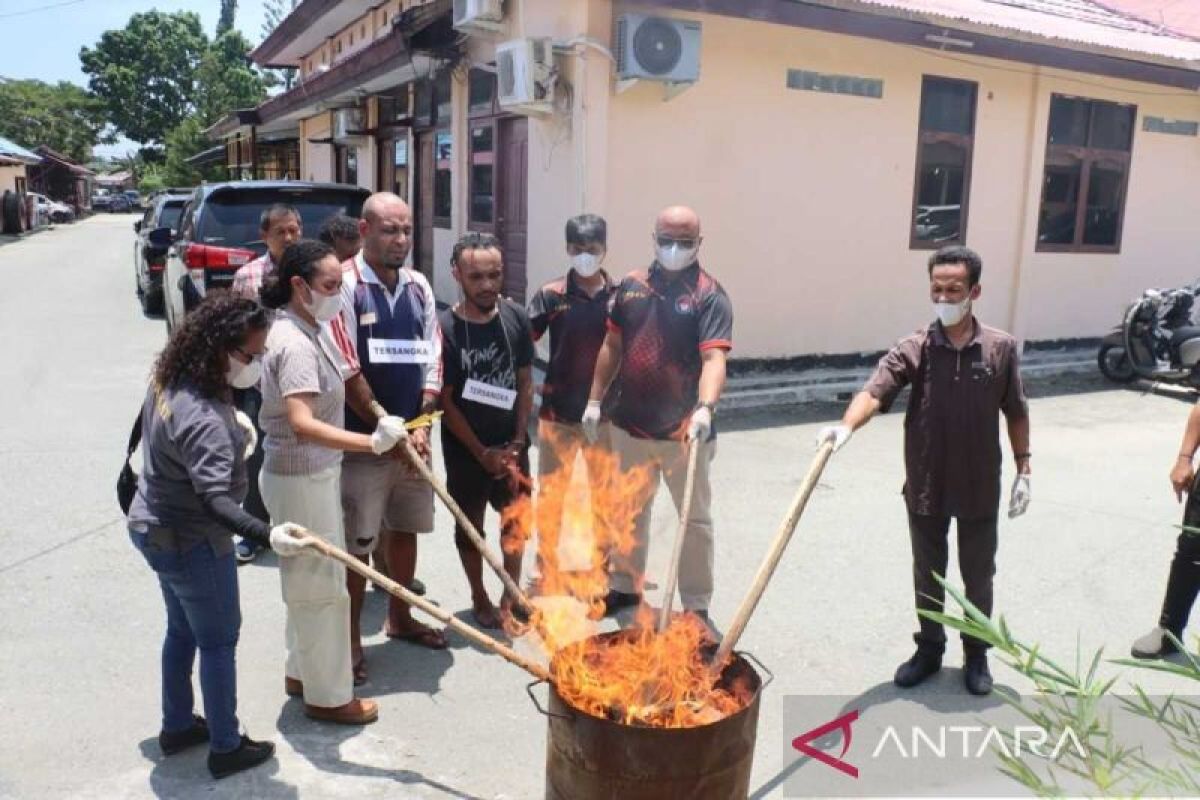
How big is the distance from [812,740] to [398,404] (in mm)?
2205

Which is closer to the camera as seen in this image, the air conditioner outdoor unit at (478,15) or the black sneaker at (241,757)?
the black sneaker at (241,757)

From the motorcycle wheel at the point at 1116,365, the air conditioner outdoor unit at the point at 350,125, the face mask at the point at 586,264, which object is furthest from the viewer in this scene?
the air conditioner outdoor unit at the point at 350,125

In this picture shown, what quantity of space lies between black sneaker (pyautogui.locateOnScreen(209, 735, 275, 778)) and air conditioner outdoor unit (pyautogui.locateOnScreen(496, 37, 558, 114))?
21.6ft

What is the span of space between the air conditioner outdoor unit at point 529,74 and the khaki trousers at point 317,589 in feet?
19.3

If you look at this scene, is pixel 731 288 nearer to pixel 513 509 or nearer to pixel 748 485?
pixel 748 485

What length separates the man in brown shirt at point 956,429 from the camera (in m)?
3.98

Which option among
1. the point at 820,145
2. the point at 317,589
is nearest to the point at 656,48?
the point at 820,145

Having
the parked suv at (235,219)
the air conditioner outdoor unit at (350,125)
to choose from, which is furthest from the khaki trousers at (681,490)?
the air conditioner outdoor unit at (350,125)

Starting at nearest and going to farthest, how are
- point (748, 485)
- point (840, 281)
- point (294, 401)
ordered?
point (294, 401) < point (748, 485) < point (840, 281)

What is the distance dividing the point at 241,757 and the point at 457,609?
1.59m

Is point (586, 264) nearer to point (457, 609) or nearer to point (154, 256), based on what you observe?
point (457, 609)

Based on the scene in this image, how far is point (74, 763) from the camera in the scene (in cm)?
340

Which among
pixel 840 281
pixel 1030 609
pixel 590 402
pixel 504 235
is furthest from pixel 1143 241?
pixel 590 402

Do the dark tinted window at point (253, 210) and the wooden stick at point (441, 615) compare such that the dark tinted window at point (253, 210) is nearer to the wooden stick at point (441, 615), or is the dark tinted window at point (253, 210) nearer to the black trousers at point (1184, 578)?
the wooden stick at point (441, 615)
